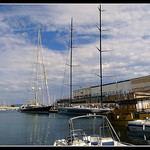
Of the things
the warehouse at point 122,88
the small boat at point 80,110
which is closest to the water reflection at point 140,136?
the small boat at point 80,110

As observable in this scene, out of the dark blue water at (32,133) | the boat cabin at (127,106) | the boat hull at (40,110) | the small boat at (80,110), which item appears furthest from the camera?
the boat hull at (40,110)

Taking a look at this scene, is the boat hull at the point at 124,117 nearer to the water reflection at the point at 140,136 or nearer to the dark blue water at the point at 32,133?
the water reflection at the point at 140,136

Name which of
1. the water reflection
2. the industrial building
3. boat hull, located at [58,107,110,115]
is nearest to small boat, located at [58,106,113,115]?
boat hull, located at [58,107,110,115]

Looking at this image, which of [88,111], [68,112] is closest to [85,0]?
[88,111]

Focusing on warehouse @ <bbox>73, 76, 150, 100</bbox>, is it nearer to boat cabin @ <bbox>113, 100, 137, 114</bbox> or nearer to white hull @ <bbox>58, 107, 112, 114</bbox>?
white hull @ <bbox>58, 107, 112, 114</bbox>

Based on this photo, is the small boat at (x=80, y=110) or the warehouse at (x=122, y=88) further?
the warehouse at (x=122, y=88)

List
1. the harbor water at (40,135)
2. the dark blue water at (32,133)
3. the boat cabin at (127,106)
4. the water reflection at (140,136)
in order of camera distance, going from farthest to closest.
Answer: the boat cabin at (127,106) → the water reflection at (140,136) → the dark blue water at (32,133) → the harbor water at (40,135)

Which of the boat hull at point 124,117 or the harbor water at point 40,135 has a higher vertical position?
the boat hull at point 124,117

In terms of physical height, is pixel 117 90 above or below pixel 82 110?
above

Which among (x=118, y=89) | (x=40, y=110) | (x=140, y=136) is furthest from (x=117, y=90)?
(x=140, y=136)

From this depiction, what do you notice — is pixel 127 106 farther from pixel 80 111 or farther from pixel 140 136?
pixel 80 111

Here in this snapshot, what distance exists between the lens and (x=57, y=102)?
405ft

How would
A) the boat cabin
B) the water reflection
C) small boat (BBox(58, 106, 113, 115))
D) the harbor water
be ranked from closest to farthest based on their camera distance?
the harbor water → the water reflection → the boat cabin → small boat (BBox(58, 106, 113, 115))

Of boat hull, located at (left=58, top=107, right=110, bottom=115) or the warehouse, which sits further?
the warehouse
